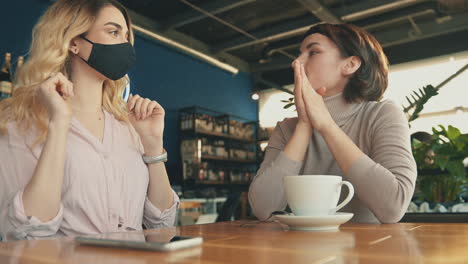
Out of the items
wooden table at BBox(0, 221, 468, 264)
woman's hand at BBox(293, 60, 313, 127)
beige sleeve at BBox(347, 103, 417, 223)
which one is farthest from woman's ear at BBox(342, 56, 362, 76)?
wooden table at BBox(0, 221, 468, 264)

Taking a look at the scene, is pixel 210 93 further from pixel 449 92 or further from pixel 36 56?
pixel 36 56

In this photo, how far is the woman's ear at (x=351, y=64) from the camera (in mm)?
1516

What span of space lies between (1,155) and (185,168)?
5.49m

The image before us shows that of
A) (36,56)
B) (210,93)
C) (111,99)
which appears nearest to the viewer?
(36,56)

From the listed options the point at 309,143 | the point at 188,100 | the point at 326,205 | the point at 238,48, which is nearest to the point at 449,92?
the point at 238,48

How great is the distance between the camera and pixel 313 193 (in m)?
0.83

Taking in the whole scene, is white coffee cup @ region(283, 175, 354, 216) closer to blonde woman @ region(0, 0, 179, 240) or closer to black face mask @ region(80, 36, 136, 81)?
blonde woman @ region(0, 0, 179, 240)

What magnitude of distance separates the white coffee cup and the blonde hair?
2.78 feet

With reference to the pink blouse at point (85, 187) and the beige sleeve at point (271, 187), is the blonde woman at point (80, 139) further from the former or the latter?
the beige sleeve at point (271, 187)

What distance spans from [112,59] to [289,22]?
5.54 meters

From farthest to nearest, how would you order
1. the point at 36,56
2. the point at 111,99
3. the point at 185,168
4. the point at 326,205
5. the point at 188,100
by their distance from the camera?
the point at 188,100 < the point at 185,168 < the point at 111,99 < the point at 36,56 < the point at 326,205

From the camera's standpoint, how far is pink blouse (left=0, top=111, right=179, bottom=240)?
1078mm

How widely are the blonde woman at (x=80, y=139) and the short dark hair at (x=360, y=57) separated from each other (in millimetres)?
727

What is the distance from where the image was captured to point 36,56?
4.65 ft
